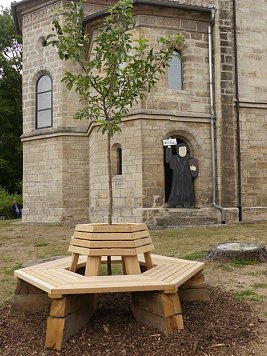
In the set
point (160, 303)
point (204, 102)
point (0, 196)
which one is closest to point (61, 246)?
point (160, 303)

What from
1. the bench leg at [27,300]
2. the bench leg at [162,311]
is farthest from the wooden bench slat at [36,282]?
the bench leg at [162,311]

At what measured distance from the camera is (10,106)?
2872 centimetres

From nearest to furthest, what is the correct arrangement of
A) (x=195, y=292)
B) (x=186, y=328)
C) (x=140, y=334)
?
(x=140, y=334) < (x=186, y=328) < (x=195, y=292)

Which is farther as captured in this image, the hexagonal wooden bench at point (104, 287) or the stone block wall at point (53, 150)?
the stone block wall at point (53, 150)

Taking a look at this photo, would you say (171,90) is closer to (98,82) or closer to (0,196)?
(98,82)

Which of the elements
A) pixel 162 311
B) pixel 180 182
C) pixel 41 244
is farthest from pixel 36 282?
pixel 180 182

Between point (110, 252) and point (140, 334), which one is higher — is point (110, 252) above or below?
above

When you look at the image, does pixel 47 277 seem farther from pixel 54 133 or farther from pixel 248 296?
pixel 54 133

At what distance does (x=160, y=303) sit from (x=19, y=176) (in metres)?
27.7

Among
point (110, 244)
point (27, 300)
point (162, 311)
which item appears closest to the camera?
point (162, 311)

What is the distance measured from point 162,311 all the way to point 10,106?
91.0ft

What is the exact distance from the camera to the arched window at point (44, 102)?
15984mm

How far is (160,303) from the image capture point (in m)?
3.29

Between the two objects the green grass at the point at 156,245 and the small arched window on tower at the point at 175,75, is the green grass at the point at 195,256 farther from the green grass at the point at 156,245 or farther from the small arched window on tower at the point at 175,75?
the small arched window on tower at the point at 175,75
